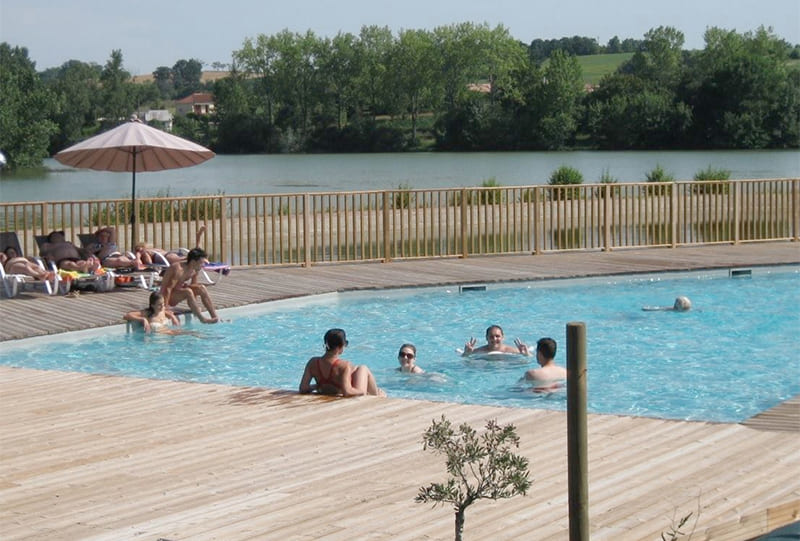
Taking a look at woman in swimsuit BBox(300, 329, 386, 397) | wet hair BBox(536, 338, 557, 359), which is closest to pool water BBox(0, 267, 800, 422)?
wet hair BBox(536, 338, 557, 359)

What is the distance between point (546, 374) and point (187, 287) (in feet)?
15.8

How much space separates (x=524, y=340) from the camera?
537 inches

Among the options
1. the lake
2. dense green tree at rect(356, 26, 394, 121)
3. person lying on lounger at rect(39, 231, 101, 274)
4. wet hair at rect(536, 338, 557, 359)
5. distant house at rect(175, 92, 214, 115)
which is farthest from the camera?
distant house at rect(175, 92, 214, 115)

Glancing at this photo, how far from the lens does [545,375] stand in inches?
406

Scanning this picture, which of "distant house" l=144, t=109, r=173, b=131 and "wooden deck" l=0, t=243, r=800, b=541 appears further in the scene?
"distant house" l=144, t=109, r=173, b=131

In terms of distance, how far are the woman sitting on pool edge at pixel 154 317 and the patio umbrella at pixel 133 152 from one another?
2.37m

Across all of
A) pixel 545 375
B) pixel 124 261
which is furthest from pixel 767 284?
pixel 124 261

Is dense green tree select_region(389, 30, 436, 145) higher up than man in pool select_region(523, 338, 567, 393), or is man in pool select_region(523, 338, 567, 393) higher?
dense green tree select_region(389, 30, 436, 145)

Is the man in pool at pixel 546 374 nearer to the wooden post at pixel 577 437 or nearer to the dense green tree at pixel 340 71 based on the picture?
the wooden post at pixel 577 437

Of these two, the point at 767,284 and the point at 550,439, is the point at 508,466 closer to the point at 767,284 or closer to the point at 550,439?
the point at 550,439

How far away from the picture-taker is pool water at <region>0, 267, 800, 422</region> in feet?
36.0

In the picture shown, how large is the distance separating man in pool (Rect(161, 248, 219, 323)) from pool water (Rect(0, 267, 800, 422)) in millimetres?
226

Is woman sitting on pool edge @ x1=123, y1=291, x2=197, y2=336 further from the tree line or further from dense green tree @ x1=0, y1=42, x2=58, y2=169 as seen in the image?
the tree line

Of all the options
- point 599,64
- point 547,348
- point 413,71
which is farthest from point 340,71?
point 547,348
